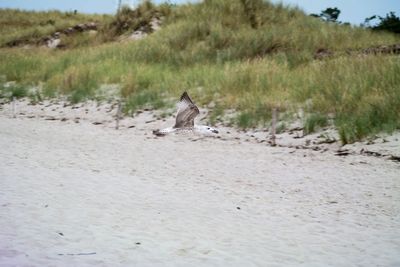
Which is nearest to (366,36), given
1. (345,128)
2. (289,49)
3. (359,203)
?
(289,49)

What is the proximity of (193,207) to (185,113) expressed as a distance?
202 inches

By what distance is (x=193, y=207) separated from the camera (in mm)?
4246

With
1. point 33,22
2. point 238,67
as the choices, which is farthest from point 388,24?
point 33,22

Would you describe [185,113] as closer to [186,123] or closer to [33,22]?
[186,123]

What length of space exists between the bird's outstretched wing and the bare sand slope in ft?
5.70

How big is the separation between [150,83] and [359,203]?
344 inches

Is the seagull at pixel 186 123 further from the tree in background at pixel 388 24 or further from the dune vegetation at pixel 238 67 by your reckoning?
the tree in background at pixel 388 24

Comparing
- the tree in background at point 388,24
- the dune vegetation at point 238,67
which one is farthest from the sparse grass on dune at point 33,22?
the tree in background at point 388,24

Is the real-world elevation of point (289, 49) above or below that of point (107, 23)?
below

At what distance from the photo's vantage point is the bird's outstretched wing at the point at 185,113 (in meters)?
9.20

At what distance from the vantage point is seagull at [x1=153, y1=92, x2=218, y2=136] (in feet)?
30.0

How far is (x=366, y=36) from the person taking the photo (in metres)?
16.6

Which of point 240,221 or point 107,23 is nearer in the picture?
point 240,221

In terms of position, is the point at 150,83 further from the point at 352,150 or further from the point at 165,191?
the point at 165,191
